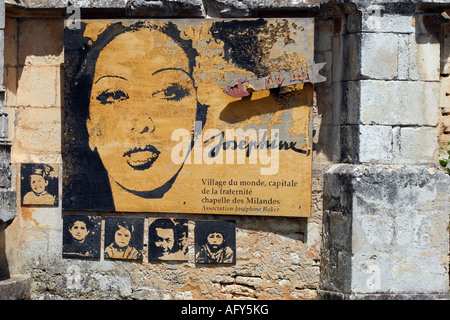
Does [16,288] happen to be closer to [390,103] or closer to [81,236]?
[81,236]

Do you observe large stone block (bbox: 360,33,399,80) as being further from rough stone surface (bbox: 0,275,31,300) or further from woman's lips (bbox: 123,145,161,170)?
rough stone surface (bbox: 0,275,31,300)

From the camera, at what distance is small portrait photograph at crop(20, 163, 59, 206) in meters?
5.99

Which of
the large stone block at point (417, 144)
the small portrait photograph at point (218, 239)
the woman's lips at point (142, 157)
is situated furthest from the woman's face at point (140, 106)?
the large stone block at point (417, 144)

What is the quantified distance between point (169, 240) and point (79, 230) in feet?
2.51

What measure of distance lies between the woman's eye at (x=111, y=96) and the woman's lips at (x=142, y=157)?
1.44ft

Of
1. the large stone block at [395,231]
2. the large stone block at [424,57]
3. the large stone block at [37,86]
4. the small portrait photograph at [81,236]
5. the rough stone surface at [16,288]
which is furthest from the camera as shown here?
the large stone block at [37,86]

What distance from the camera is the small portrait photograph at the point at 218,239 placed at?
5.79 metres

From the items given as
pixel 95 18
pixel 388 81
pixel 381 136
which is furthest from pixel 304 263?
pixel 95 18

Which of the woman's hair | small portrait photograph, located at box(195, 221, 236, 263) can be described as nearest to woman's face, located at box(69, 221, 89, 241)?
the woman's hair

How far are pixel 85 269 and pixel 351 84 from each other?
2.64 metres

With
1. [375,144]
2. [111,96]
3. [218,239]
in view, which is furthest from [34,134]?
[375,144]

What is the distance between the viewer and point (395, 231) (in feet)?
17.8

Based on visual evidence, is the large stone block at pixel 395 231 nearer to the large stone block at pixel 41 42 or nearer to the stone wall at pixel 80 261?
the stone wall at pixel 80 261

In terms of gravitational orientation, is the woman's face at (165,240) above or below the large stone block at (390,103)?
below
